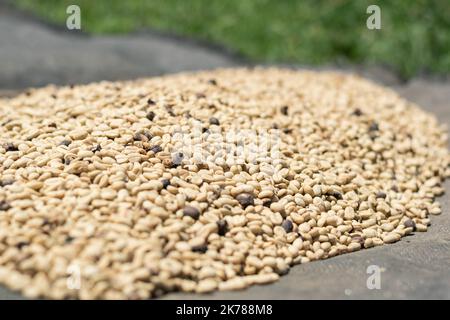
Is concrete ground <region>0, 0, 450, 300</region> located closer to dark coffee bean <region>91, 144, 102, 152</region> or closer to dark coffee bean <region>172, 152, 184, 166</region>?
dark coffee bean <region>172, 152, 184, 166</region>

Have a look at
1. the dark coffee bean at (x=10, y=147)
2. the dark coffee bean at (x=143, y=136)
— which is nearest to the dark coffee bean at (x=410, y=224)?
the dark coffee bean at (x=143, y=136)

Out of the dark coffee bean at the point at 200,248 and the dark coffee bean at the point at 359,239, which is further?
the dark coffee bean at the point at 359,239

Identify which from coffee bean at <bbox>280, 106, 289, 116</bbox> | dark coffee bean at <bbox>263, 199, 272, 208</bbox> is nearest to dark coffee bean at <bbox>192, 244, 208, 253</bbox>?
dark coffee bean at <bbox>263, 199, 272, 208</bbox>

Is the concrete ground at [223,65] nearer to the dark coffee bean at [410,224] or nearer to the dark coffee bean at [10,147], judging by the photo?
the dark coffee bean at [410,224]

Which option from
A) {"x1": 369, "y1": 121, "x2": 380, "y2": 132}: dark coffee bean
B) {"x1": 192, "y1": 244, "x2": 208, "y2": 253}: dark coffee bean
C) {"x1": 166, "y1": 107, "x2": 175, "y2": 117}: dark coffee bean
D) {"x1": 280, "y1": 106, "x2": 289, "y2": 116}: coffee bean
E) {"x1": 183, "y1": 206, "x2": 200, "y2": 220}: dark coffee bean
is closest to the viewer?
{"x1": 192, "y1": 244, "x2": 208, "y2": 253}: dark coffee bean

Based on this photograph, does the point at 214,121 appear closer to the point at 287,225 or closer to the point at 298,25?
the point at 287,225

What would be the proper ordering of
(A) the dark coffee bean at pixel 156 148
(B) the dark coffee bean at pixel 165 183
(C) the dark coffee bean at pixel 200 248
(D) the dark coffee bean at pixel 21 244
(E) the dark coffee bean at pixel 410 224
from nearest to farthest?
(D) the dark coffee bean at pixel 21 244 → (C) the dark coffee bean at pixel 200 248 → (B) the dark coffee bean at pixel 165 183 → (A) the dark coffee bean at pixel 156 148 → (E) the dark coffee bean at pixel 410 224

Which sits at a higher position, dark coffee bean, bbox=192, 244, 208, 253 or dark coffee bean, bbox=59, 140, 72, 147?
dark coffee bean, bbox=59, 140, 72, 147

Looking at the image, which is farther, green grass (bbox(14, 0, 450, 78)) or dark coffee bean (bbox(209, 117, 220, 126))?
green grass (bbox(14, 0, 450, 78))
